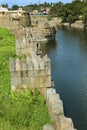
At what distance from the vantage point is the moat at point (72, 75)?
24.2 meters

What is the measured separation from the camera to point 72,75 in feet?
118

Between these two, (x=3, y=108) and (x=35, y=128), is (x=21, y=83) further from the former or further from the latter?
(x=35, y=128)

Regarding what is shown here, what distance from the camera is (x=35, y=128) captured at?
504 inches

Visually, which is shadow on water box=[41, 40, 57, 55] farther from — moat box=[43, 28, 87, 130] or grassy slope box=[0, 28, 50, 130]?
grassy slope box=[0, 28, 50, 130]

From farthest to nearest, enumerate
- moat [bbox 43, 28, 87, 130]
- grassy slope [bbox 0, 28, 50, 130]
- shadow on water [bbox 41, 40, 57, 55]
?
1. shadow on water [bbox 41, 40, 57, 55]
2. moat [bbox 43, 28, 87, 130]
3. grassy slope [bbox 0, 28, 50, 130]

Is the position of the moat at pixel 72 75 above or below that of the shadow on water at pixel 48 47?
above

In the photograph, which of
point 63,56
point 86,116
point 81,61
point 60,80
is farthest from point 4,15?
point 86,116

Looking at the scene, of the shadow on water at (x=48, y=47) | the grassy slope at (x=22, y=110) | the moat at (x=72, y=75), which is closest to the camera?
the grassy slope at (x=22, y=110)

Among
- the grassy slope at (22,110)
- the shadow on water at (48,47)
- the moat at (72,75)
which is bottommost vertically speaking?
the shadow on water at (48,47)

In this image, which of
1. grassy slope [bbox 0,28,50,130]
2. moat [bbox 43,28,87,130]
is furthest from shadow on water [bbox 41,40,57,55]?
grassy slope [bbox 0,28,50,130]

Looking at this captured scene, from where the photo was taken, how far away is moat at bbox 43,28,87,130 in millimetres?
24188

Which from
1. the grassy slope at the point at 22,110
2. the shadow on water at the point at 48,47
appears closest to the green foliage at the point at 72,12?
the shadow on water at the point at 48,47

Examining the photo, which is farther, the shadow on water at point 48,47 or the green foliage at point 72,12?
the green foliage at point 72,12

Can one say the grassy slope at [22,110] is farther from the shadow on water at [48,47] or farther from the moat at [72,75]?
the shadow on water at [48,47]
